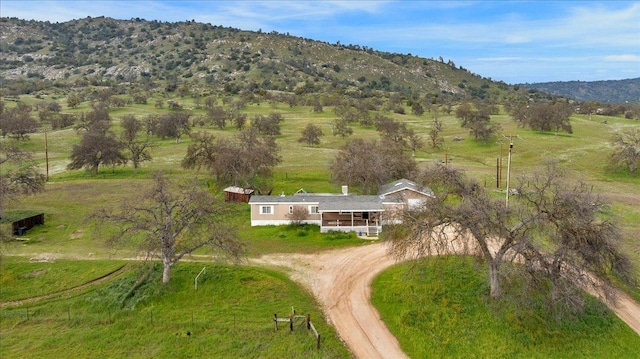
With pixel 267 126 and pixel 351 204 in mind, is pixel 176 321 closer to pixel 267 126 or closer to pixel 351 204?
pixel 351 204

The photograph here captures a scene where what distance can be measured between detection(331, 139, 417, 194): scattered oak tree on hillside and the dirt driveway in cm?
1154

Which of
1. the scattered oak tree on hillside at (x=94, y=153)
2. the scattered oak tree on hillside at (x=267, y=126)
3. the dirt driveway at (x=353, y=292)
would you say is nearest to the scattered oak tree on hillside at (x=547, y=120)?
the scattered oak tree on hillside at (x=267, y=126)

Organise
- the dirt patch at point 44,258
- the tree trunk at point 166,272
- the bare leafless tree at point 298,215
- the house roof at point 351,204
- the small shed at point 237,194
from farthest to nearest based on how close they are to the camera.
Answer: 1. the small shed at point 237,194
2. the bare leafless tree at point 298,215
3. the house roof at point 351,204
4. the dirt patch at point 44,258
5. the tree trunk at point 166,272

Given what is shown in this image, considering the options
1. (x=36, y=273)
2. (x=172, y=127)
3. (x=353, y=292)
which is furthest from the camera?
(x=172, y=127)

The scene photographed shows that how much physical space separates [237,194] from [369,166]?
13.2 m

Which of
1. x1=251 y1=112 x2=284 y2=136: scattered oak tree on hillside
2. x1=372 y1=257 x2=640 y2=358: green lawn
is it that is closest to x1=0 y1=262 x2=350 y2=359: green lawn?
x1=372 y1=257 x2=640 y2=358: green lawn

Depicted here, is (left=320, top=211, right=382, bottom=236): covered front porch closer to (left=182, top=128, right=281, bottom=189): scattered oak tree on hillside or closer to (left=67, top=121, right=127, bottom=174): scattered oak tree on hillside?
(left=182, top=128, right=281, bottom=189): scattered oak tree on hillside

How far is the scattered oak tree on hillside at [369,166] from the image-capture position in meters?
42.5

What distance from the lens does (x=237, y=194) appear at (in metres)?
43.6

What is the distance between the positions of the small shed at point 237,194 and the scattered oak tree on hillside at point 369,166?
874 cm

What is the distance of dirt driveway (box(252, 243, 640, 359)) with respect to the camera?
65.9 ft

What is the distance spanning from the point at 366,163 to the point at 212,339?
26383 millimetres

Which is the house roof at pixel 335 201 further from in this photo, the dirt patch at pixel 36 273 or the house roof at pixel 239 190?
the dirt patch at pixel 36 273

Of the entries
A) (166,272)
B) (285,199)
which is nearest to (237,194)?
(285,199)
